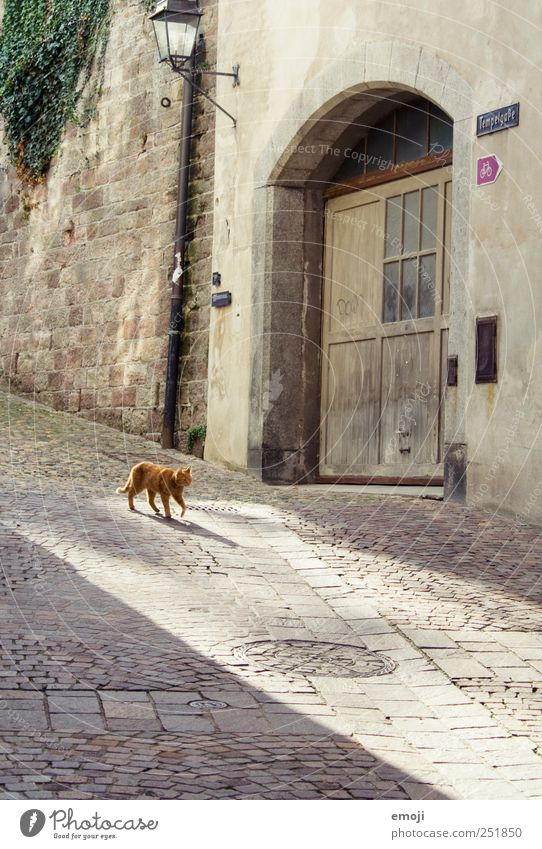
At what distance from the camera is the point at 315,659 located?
5367 mm

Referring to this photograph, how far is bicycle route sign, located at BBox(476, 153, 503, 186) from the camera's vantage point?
364 inches

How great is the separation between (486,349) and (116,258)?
247 inches

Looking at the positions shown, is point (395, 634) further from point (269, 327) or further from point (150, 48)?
point (150, 48)

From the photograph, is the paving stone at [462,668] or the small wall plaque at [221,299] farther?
the small wall plaque at [221,299]

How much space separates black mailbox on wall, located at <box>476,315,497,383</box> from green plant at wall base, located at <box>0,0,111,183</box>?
7.63m

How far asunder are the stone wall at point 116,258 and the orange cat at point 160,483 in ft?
13.5

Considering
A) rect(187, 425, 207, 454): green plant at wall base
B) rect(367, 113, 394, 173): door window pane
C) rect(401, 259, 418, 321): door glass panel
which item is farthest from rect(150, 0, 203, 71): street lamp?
rect(187, 425, 207, 454): green plant at wall base

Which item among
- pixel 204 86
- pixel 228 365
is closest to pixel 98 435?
pixel 228 365

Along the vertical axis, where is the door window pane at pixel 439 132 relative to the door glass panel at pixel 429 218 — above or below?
above

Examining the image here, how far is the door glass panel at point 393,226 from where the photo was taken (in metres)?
11.1
